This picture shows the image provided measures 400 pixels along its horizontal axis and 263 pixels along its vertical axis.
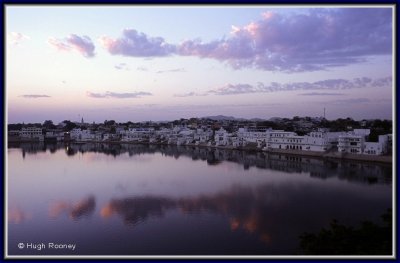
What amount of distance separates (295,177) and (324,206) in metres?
2.20

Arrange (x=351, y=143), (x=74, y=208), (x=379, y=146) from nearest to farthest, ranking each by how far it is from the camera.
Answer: (x=74, y=208), (x=379, y=146), (x=351, y=143)

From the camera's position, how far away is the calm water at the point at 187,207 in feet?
10.8

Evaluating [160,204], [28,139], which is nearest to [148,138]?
[28,139]

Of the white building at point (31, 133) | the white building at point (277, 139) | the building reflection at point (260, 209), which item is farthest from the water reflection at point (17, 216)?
the white building at point (31, 133)

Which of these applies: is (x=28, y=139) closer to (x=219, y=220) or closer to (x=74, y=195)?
(x=74, y=195)

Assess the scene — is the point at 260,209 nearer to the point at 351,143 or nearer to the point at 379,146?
the point at 379,146

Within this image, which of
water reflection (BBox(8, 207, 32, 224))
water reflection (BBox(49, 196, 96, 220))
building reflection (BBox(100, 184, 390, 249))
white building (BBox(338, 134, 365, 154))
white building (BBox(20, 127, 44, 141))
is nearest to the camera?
building reflection (BBox(100, 184, 390, 249))

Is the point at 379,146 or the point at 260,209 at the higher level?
the point at 379,146

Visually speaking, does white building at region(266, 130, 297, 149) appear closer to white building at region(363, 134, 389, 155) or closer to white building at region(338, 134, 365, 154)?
white building at region(338, 134, 365, 154)

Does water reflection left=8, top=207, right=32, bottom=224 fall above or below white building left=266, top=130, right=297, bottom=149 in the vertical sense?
below

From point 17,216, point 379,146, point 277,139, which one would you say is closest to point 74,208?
point 17,216

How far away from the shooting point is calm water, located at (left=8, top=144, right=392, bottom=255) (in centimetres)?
328

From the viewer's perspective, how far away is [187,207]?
4410 millimetres

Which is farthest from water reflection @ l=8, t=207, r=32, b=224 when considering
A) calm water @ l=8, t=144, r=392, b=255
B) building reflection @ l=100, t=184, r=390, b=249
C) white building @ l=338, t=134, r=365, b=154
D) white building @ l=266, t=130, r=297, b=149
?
white building @ l=266, t=130, r=297, b=149
